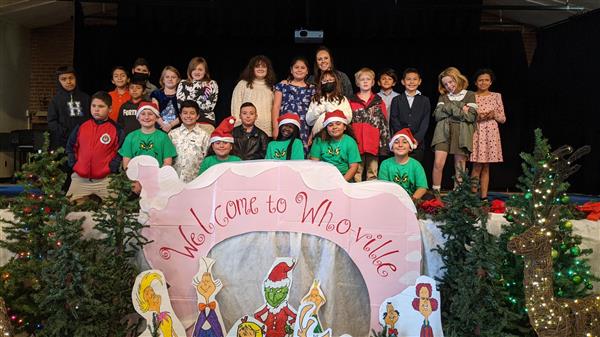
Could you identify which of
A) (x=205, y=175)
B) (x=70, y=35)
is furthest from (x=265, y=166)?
(x=70, y=35)

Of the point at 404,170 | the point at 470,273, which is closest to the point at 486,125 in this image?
the point at 404,170

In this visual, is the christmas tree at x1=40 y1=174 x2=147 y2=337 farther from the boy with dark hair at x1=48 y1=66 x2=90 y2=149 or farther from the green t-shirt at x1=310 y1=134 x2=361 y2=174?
the boy with dark hair at x1=48 y1=66 x2=90 y2=149

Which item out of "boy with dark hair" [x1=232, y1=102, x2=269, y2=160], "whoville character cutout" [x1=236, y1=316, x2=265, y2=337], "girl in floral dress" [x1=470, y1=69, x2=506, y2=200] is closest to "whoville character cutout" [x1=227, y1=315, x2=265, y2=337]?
"whoville character cutout" [x1=236, y1=316, x2=265, y2=337]

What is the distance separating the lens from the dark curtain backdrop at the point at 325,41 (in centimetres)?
1018

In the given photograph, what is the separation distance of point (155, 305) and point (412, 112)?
3.45 meters

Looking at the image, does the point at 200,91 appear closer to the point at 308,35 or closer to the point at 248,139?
the point at 248,139

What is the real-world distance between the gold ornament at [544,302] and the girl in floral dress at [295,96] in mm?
2995

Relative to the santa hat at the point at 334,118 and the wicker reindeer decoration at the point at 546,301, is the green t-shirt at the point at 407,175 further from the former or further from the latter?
the wicker reindeer decoration at the point at 546,301

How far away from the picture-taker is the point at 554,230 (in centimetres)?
347

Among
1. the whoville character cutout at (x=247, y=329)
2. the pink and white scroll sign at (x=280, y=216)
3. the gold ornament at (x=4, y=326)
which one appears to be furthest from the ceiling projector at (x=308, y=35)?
the gold ornament at (x=4, y=326)

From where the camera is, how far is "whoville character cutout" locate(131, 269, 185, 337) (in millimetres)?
3652

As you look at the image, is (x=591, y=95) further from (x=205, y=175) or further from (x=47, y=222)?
(x=47, y=222)

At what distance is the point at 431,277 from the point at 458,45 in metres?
7.99

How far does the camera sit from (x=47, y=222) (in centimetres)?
376
